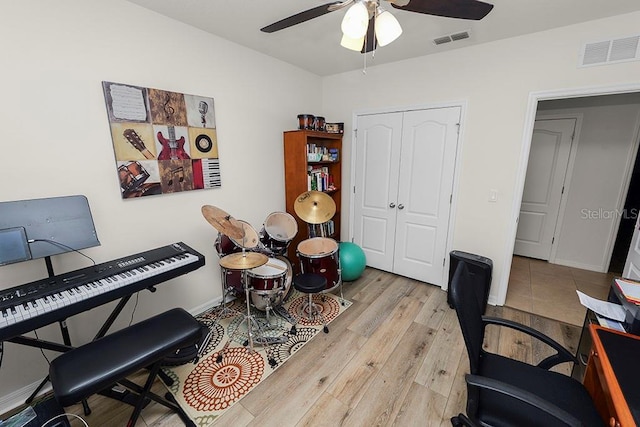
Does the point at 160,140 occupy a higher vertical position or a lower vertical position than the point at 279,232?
higher

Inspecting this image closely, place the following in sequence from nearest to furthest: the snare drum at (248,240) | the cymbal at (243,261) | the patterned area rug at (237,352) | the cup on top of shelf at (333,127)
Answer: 1. the patterned area rug at (237,352)
2. the cymbal at (243,261)
3. the snare drum at (248,240)
4. the cup on top of shelf at (333,127)

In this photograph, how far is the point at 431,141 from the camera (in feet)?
9.39

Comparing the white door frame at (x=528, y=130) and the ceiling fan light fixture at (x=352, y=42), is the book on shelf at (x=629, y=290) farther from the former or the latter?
the ceiling fan light fixture at (x=352, y=42)

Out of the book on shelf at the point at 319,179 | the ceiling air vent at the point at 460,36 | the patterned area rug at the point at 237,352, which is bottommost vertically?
the patterned area rug at the point at 237,352

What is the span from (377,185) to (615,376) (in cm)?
254

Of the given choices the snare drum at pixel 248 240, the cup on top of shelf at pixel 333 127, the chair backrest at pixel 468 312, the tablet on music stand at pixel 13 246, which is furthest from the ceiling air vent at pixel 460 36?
the tablet on music stand at pixel 13 246

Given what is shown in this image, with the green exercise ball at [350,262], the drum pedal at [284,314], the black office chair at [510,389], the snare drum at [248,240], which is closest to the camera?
the black office chair at [510,389]

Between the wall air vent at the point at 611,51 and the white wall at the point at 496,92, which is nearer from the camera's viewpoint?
the wall air vent at the point at 611,51

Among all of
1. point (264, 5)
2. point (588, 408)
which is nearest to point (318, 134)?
point (264, 5)

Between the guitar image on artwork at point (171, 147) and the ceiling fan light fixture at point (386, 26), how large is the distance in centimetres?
170

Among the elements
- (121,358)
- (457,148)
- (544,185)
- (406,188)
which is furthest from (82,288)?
(544,185)

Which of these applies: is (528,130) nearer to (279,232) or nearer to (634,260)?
(634,260)

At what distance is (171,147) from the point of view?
217 centimetres

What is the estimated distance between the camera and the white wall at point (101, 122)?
1.54m
